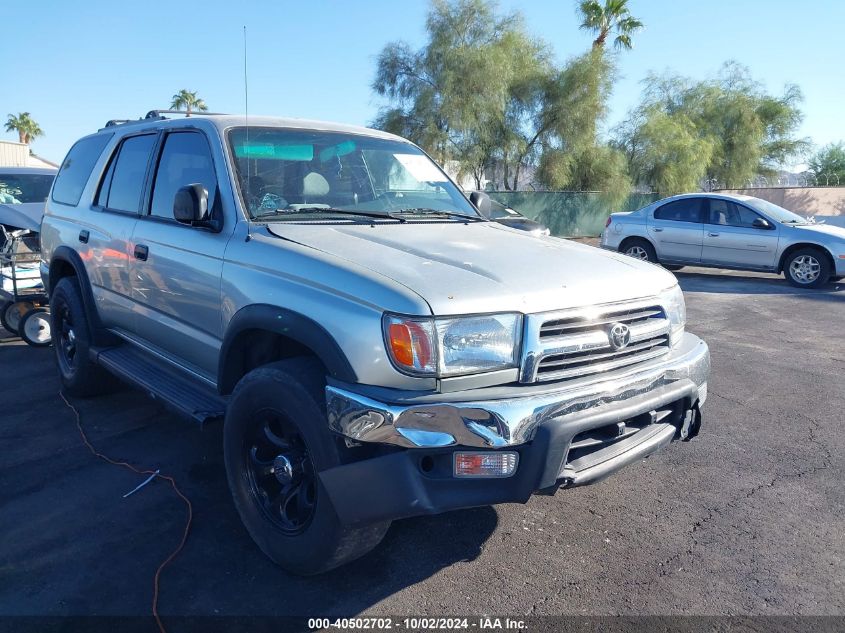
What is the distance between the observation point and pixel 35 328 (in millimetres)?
7176

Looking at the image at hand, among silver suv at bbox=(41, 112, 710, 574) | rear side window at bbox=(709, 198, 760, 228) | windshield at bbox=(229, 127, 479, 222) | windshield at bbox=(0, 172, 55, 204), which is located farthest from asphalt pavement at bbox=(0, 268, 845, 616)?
rear side window at bbox=(709, 198, 760, 228)

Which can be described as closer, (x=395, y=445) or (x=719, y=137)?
(x=395, y=445)

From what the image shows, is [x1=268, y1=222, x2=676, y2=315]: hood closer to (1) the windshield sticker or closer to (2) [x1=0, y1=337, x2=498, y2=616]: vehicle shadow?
(1) the windshield sticker

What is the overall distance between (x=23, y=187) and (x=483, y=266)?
9.13 metres

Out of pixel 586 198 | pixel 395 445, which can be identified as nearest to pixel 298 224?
pixel 395 445

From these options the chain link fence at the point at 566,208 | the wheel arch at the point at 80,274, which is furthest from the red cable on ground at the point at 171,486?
the chain link fence at the point at 566,208

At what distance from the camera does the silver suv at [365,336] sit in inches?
101

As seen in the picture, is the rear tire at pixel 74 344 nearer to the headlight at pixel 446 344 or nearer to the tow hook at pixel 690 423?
the headlight at pixel 446 344

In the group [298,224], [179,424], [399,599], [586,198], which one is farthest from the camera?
[586,198]

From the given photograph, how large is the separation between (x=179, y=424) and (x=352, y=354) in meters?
2.81

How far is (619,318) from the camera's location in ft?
9.86

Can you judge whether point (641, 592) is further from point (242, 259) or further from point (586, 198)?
point (586, 198)

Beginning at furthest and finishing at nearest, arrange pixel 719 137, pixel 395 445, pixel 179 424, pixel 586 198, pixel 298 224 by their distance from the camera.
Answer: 1. pixel 719 137
2. pixel 586 198
3. pixel 179 424
4. pixel 298 224
5. pixel 395 445

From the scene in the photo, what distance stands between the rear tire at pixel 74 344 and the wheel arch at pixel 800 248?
11118mm
